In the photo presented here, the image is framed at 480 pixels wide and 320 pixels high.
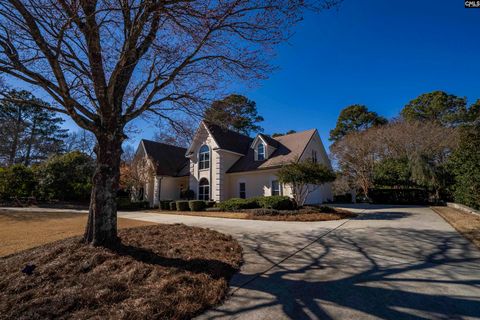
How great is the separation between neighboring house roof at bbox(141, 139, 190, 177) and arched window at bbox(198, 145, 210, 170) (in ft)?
9.40

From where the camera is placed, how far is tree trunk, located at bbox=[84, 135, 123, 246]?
5.16 metres

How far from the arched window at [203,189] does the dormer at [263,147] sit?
17.7 feet

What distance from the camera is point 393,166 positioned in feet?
78.7

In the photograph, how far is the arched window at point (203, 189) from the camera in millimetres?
22136

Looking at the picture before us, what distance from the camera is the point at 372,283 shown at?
3.81m

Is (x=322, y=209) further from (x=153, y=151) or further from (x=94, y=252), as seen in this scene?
(x=153, y=151)

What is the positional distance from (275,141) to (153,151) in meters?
13.8

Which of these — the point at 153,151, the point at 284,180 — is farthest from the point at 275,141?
the point at 153,151

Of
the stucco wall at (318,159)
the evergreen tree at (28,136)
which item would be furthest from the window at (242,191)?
the evergreen tree at (28,136)

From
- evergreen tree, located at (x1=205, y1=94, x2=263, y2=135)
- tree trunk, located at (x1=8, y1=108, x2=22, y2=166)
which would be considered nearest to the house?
evergreen tree, located at (x1=205, y1=94, x2=263, y2=135)

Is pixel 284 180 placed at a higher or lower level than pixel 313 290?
higher

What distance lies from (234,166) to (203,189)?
3.79m

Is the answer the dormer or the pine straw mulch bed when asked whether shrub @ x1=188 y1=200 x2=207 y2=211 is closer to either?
the dormer

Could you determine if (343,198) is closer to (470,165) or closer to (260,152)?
(260,152)
